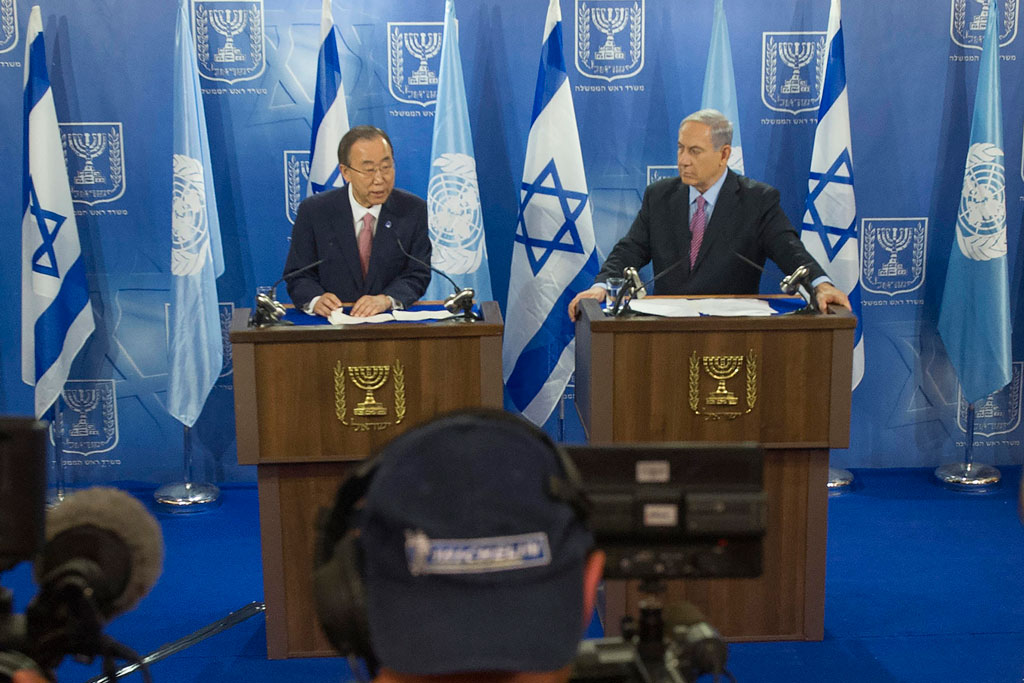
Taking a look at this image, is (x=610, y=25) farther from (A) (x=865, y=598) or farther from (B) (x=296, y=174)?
(A) (x=865, y=598)

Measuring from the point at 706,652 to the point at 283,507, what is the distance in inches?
91.9

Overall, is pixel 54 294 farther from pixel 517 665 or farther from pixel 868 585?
pixel 517 665

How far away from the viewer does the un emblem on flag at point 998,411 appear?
239 inches

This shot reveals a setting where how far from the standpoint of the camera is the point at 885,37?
574cm

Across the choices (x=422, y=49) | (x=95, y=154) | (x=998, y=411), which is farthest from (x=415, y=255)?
(x=998, y=411)

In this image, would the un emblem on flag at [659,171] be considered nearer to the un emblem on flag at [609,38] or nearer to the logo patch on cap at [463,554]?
the un emblem on flag at [609,38]

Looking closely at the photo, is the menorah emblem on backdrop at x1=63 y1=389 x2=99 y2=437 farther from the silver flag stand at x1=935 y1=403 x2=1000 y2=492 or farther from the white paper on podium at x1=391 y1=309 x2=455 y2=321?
the silver flag stand at x1=935 y1=403 x2=1000 y2=492

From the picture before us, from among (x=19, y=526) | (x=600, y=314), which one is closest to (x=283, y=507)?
(x=600, y=314)

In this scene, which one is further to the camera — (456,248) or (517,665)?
(456,248)

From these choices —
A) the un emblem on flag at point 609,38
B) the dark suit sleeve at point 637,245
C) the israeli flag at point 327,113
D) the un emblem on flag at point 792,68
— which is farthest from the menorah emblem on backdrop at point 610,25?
the dark suit sleeve at point 637,245

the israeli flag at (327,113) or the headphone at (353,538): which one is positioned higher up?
the israeli flag at (327,113)

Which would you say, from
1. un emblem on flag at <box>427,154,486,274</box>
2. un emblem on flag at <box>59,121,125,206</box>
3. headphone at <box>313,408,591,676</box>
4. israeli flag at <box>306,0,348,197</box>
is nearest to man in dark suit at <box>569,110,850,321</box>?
un emblem on flag at <box>427,154,486,274</box>

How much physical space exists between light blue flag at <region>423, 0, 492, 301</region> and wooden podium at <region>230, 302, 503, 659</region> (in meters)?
2.03

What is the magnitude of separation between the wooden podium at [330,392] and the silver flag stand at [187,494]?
2.07 metres
